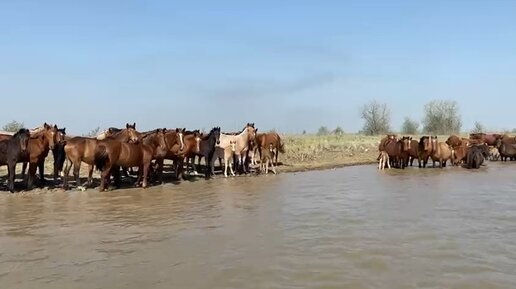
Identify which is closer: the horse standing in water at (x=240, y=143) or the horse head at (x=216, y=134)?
the horse head at (x=216, y=134)

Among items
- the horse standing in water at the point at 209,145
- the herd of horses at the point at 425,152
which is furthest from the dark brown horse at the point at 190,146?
the herd of horses at the point at 425,152

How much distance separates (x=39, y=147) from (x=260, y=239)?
386 inches

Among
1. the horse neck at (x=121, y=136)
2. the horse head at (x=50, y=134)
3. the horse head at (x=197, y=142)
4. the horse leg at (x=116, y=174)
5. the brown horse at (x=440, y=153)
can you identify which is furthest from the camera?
the brown horse at (x=440, y=153)

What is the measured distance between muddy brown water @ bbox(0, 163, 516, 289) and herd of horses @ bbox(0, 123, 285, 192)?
4.15 ft

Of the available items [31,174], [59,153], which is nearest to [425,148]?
[59,153]

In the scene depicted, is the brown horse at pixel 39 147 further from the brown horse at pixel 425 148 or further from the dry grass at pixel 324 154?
the brown horse at pixel 425 148

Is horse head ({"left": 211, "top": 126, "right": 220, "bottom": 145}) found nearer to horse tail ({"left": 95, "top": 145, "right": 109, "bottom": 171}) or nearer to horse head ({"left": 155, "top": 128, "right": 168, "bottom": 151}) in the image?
horse head ({"left": 155, "top": 128, "right": 168, "bottom": 151})

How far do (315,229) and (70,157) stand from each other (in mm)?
9036

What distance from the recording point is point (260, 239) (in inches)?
315

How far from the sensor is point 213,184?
16.8 m

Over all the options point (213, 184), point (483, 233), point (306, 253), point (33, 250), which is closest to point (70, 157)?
point (213, 184)

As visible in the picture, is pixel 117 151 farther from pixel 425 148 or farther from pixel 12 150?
pixel 425 148

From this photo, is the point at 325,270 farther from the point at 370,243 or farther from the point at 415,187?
the point at 415,187

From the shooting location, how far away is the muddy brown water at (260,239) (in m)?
5.95
